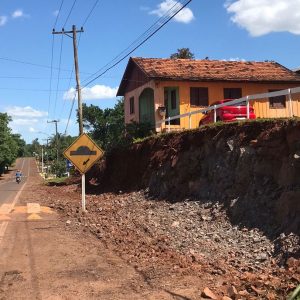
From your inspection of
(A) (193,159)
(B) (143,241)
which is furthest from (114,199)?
(B) (143,241)

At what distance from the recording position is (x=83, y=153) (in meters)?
19.0

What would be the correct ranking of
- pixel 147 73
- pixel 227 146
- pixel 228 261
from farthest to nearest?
pixel 147 73 < pixel 227 146 < pixel 228 261

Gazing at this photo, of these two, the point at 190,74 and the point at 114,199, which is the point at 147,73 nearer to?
the point at 190,74

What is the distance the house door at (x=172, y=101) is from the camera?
29.7 meters

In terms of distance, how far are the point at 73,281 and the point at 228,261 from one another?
2.89m

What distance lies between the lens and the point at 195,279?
816 cm

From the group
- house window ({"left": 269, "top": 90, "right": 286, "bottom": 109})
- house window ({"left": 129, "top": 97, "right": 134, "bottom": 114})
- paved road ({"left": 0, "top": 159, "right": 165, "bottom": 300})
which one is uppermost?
house window ({"left": 129, "top": 97, "right": 134, "bottom": 114})

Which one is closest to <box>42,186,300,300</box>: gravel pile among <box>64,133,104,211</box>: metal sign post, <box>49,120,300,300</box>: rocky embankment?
<box>49,120,300,300</box>: rocky embankment

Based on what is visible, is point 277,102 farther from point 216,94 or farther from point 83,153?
point 83,153

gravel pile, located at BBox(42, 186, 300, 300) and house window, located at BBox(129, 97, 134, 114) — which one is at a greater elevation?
house window, located at BBox(129, 97, 134, 114)

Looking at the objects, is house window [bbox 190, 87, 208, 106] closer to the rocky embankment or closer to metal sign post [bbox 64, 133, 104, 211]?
the rocky embankment

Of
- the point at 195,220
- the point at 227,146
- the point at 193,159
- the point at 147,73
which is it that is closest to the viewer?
the point at 195,220

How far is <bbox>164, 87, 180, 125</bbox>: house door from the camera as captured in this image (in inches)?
1171

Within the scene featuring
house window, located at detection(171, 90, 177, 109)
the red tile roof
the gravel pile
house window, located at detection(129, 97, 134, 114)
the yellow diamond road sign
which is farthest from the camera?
house window, located at detection(129, 97, 134, 114)
